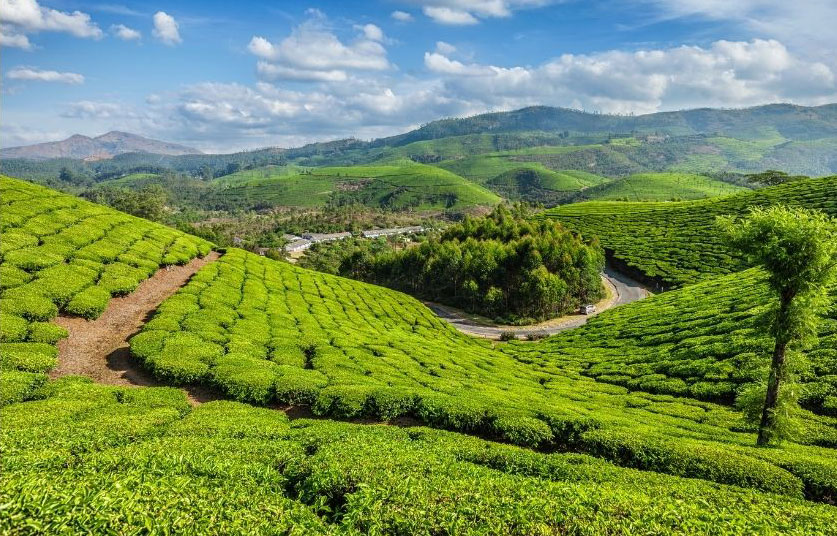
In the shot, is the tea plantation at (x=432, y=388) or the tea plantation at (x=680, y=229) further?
the tea plantation at (x=680, y=229)

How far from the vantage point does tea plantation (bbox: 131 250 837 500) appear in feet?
56.1

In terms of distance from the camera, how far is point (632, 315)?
62219mm

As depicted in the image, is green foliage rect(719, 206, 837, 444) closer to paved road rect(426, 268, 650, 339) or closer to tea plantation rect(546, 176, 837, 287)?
paved road rect(426, 268, 650, 339)

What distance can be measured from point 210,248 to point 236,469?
54.0 metres

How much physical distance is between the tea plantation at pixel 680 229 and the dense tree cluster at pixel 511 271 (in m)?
16.6

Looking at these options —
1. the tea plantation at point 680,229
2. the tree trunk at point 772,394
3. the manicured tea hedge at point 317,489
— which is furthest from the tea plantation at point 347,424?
the tea plantation at point 680,229

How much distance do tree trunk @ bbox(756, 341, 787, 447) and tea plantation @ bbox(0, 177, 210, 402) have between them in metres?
34.7

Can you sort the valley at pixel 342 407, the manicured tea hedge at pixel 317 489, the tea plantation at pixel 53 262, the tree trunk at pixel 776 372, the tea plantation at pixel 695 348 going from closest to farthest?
the manicured tea hedge at pixel 317 489 → the valley at pixel 342 407 → the tree trunk at pixel 776 372 → the tea plantation at pixel 53 262 → the tea plantation at pixel 695 348

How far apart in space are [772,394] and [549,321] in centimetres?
6830

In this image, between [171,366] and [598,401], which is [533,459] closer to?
[598,401]

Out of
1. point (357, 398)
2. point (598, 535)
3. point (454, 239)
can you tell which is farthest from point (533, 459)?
point (454, 239)

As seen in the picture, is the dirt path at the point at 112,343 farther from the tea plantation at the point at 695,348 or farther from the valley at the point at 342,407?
the tea plantation at the point at 695,348

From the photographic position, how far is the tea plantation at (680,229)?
93000 mm

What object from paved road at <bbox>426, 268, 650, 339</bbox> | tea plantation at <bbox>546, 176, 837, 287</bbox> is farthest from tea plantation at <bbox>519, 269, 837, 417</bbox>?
tea plantation at <bbox>546, 176, 837, 287</bbox>
